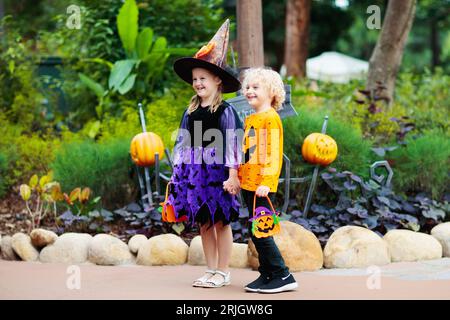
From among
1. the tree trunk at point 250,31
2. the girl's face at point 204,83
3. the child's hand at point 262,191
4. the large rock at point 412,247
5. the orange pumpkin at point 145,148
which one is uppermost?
the tree trunk at point 250,31

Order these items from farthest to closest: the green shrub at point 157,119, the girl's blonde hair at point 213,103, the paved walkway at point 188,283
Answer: the green shrub at point 157,119 → the girl's blonde hair at point 213,103 → the paved walkway at point 188,283

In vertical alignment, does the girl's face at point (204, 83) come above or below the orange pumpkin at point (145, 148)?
above

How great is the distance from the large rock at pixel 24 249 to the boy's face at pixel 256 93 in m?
2.45

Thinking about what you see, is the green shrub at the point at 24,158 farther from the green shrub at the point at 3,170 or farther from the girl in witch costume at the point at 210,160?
the girl in witch costume at the point at 210,160

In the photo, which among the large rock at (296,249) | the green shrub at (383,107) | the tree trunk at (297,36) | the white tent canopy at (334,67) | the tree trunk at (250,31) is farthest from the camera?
the white tent canopy at (334,67)

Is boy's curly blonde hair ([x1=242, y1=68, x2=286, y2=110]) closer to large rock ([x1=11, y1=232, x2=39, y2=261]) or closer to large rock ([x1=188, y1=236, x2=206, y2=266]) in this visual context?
large rock ([x1=188, y1=236, x2=206, y2=266])

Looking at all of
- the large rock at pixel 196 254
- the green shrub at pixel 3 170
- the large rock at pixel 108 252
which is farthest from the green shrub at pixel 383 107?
the green shrub at pixel 3 170

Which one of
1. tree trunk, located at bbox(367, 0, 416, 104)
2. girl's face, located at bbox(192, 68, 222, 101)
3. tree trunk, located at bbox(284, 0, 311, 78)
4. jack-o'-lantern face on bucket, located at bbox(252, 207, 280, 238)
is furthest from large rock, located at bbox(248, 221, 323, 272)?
tree trunk, located at bbox(284, 0, 311, 78)

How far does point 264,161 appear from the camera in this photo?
4.89 meters

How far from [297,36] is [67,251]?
11825 mm

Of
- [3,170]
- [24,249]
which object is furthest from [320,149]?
[3,170]

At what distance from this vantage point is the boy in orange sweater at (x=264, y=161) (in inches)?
192

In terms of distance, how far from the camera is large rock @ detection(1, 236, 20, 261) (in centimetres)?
639

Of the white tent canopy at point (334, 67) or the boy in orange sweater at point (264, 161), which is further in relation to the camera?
the white tent canopy at point (334, 67)
